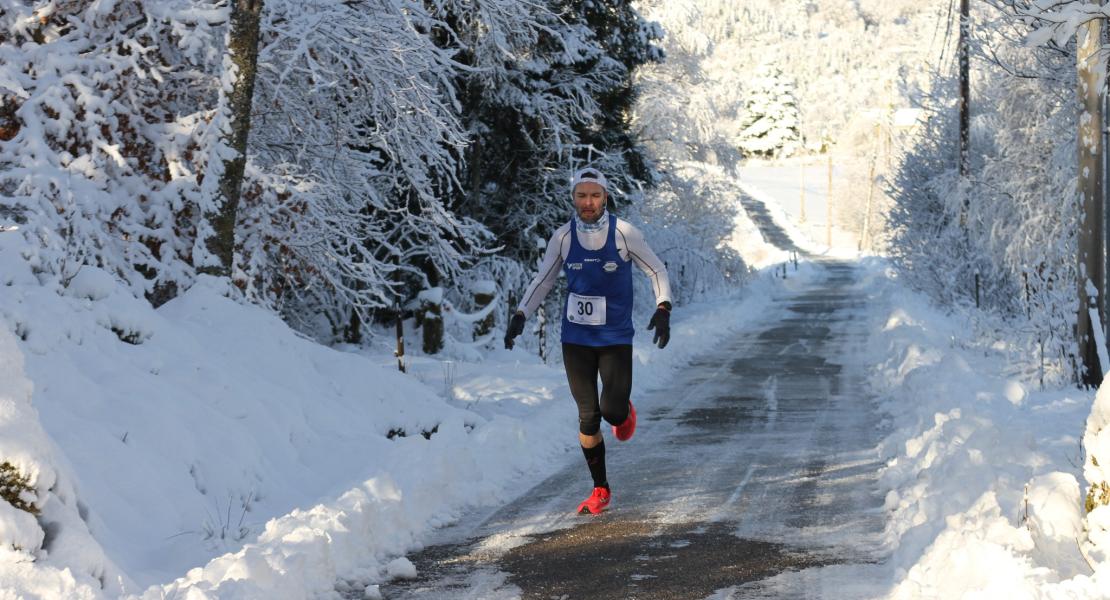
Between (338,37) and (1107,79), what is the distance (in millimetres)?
8645

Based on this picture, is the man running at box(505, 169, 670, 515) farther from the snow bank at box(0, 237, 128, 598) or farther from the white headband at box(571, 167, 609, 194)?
the snow bank at box(0, 237, 128, 598)

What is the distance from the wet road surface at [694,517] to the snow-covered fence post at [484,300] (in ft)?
20.3

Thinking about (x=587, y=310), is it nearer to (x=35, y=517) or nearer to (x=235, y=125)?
(x=35, y=517)

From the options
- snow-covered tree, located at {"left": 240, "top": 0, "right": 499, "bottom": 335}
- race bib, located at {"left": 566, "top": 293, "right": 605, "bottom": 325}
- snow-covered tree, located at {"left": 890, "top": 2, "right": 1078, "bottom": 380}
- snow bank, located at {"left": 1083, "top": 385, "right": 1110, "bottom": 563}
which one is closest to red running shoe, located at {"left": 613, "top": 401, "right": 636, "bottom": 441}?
race bib, located at {"left": 566, "top": 293, "right": 605, "bottom": 325}

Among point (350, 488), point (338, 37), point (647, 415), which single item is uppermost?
point (338, 37)

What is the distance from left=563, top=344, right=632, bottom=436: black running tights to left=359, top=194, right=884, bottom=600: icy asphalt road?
636 millimetres

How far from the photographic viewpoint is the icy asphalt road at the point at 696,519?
602cm

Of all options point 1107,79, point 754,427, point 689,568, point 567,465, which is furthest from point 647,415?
point 689,568

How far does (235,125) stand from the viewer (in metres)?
11.3

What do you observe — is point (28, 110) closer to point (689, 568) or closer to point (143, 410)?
point (143, 410)

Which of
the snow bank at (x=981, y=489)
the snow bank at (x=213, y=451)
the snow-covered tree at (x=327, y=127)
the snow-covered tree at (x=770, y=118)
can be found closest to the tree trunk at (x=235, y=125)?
the snow bank at (x=213, y=451)

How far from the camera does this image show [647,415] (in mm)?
13531

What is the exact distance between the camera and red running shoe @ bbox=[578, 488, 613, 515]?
312 inches

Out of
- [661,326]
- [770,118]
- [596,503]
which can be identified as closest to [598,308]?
[661,326]
